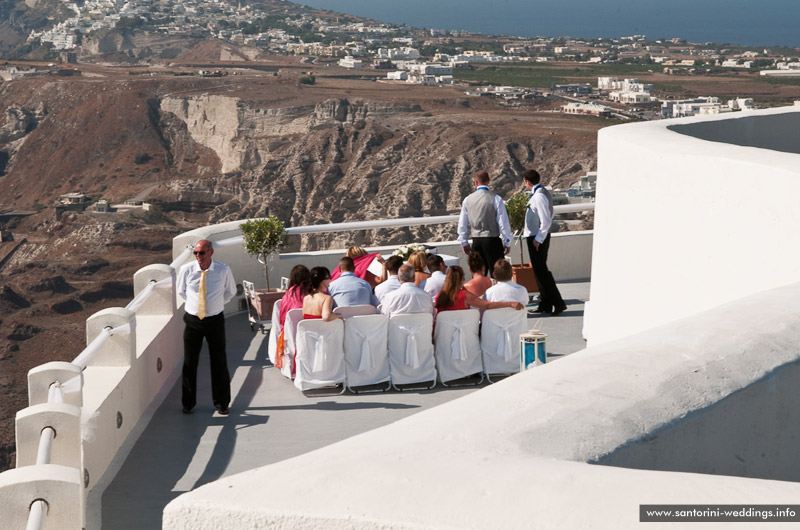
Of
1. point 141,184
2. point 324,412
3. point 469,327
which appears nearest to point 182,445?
point 324,412

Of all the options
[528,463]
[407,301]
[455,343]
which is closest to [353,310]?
[407,301]

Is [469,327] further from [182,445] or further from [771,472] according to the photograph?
[771,472]

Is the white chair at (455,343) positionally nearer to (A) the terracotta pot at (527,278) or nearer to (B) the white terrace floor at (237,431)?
(B) the white terrace floor at (237,431)

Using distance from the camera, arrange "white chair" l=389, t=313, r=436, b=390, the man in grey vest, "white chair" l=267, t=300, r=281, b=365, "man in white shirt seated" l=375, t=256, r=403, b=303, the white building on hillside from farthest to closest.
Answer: the white building on hillside < the man in grey vest < "white chair" l=267, t=300, r=281, b=365 < "man in white shirt seated" l=375, t=256, r=403, b=303 < "white chair" l=389, t=313, r=436, b=390

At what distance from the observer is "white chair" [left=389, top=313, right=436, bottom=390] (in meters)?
6.71

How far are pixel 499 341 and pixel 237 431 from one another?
198 cm

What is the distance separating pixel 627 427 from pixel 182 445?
4.34m

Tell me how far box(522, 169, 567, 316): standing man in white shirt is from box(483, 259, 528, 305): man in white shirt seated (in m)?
1.56

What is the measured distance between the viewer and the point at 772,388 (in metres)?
2.31

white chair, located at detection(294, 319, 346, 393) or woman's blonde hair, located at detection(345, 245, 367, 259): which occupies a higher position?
woman's blonde hair, located at detection(345, 245, 367, 259)

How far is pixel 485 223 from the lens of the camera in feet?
28.4

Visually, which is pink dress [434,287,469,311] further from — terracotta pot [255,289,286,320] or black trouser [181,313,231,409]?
terracotta pot [255,289,286,320]

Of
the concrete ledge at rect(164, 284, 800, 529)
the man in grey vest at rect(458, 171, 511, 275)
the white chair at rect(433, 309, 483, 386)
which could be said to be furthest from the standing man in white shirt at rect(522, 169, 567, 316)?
the concrete ledge at rect(164, 284, 800, 529)

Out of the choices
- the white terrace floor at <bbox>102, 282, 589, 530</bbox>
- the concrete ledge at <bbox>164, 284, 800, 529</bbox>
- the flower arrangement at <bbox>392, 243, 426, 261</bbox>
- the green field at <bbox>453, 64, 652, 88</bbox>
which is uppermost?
the green field at <bbox>453, 64, 652, 88</bbox>
